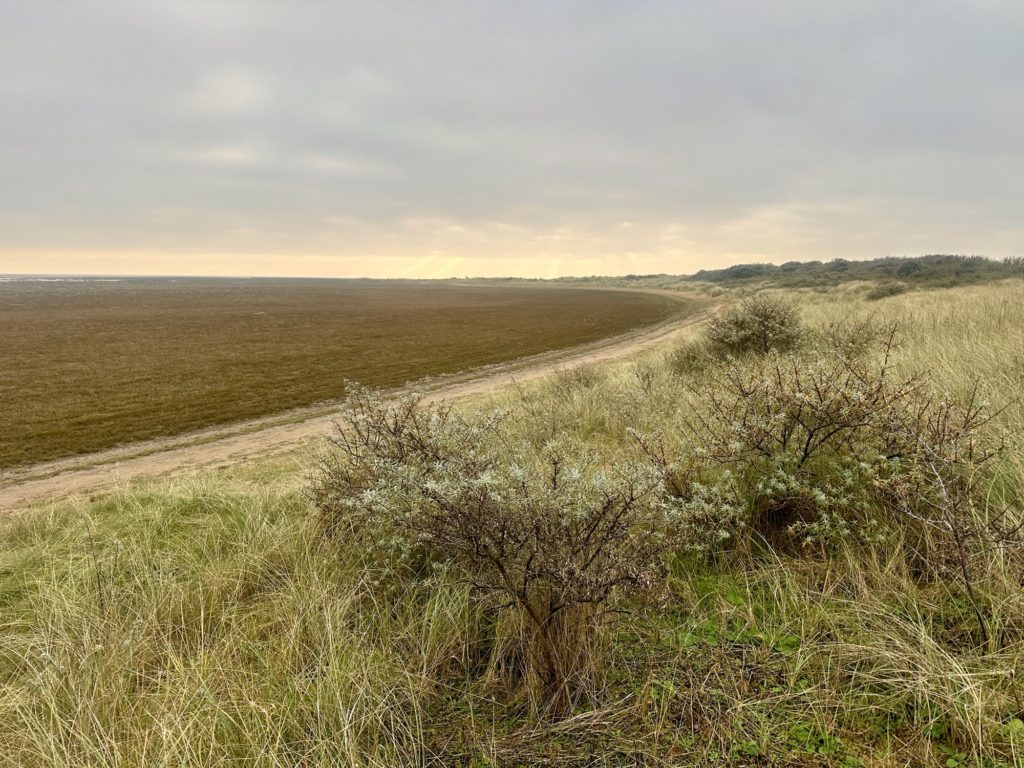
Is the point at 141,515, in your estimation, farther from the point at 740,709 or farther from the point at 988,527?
the point at 988,527

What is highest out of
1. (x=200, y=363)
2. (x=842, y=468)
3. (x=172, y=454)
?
(x=842, y=468)

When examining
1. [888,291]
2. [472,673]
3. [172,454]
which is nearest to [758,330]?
[472,673]

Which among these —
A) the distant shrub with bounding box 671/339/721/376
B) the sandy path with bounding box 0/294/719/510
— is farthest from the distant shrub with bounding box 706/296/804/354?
the sandy path with bounding box 0/294/719/510

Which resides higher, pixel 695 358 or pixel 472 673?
pixel 695 358

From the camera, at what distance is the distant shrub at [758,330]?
12.3 meters

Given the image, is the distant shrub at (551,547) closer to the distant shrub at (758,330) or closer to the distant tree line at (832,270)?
the distant shrub at (758,330)

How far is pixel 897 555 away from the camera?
3.07 m

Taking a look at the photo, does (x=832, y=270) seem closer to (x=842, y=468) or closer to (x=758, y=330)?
(x=758, y=330)

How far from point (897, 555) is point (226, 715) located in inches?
153

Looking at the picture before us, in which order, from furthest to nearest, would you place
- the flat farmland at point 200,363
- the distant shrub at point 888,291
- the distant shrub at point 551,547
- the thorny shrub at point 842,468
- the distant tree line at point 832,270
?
1. the distant tree line at point 832,270
2. the distant shrub at point 888,291
3. the flat farmland at point 200,363
4. the thorny shrub at point 842,468
5. the distant shrub at point 551,547

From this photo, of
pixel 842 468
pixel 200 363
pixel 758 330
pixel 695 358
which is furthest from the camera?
pixel 200 363

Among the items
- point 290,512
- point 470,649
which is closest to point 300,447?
point 290,512

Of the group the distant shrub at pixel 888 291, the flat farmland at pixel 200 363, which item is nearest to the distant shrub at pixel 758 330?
the flat farmland at pixel 200 363

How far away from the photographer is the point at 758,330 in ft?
41.3
